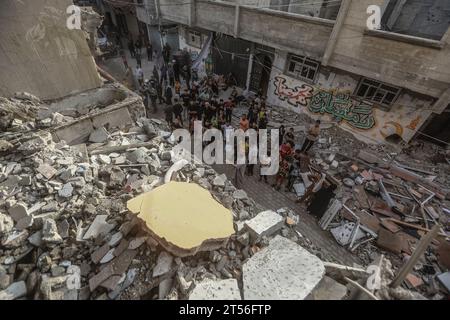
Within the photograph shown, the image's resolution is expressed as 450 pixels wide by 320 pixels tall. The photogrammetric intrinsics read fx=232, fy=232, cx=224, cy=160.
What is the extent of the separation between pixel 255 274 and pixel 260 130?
7.88 metres

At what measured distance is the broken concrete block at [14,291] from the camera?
369 cm

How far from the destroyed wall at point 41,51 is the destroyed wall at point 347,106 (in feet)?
30.0

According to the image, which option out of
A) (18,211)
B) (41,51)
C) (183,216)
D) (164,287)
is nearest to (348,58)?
(183,216)

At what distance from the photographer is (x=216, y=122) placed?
34.8 feet

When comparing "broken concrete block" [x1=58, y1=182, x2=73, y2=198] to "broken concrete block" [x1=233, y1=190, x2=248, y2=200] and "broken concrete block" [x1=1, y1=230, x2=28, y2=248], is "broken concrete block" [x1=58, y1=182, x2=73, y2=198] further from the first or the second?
"broken concrete block" [x1=233, y1=190, x2=248, y2=200]

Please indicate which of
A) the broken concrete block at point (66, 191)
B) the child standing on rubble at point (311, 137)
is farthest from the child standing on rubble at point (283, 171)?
the broken concrete block at point (66, 191)

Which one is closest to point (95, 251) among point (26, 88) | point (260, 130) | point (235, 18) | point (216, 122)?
point (26, 88)

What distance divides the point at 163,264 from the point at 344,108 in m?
10.6

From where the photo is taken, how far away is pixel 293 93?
40.7 ft

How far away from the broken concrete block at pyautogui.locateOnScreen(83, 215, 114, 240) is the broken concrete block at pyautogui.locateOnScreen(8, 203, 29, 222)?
1.42 metres

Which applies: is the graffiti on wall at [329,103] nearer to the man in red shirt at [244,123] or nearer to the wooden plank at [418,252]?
the man in red shirt at [244,123]

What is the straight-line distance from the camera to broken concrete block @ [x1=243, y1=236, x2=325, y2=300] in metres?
3.53

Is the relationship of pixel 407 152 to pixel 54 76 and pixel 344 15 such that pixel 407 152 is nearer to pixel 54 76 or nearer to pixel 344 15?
pixel 344 15

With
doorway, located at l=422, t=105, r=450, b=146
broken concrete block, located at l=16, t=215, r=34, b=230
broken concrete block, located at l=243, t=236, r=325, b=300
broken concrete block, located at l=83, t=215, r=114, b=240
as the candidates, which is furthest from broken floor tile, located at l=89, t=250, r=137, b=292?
doorway, located at l=422, t=105, r=450, b=146
